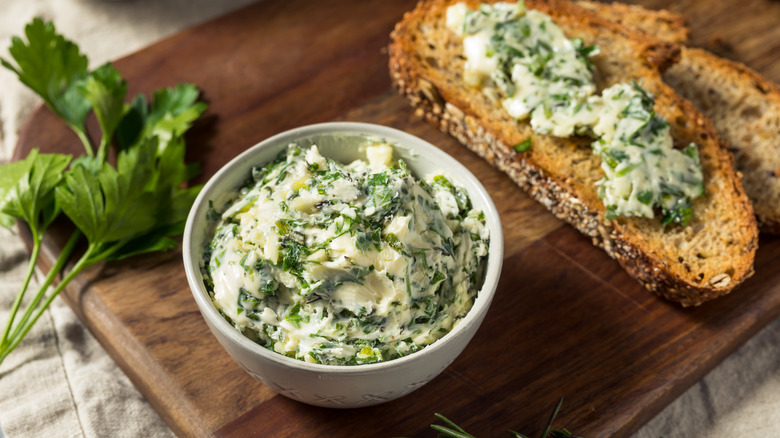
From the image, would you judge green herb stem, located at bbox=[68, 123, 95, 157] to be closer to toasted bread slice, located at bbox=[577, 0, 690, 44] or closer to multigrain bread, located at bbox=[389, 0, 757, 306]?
multigrain bread, located at bbox=[389, 0, 757, 306]

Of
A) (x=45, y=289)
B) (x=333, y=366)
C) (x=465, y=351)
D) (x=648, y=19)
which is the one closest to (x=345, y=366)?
(x=333, y=366)

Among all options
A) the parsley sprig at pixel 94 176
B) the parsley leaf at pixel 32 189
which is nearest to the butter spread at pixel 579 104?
the parsley sprig at pixel 94 176

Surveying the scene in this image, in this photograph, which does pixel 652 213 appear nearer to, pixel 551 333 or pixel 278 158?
pixel 551 333

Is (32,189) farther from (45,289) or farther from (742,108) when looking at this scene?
(742,108)

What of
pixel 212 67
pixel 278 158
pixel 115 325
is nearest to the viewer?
pixel 278 158

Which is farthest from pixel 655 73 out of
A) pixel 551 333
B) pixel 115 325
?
pixel 115 325
